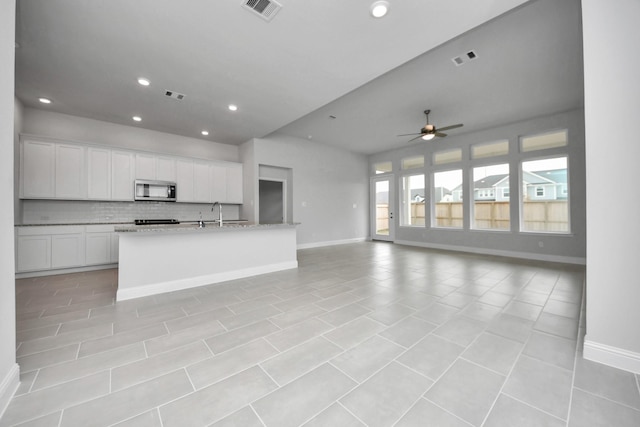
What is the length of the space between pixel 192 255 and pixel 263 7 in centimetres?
312

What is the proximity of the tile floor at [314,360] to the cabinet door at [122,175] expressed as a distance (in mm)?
2292

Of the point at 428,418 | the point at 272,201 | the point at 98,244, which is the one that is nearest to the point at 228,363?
the point at 428,418

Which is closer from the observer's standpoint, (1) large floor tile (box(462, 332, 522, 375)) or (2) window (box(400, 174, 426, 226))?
(1) large floor tile (box(462, 332, 522, 375))

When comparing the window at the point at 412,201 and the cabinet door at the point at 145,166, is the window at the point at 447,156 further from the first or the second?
the cabinet door at the point at 145,166

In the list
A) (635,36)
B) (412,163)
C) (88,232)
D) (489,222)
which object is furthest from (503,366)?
(412,163)

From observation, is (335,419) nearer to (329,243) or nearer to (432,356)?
(432,356)

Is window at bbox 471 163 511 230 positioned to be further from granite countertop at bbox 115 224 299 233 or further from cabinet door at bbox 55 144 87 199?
cabinet door at bbox 55 144 87 199

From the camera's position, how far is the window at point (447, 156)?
22.0ft

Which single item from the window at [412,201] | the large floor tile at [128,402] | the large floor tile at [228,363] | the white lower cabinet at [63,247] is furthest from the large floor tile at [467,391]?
the window at [412,201]

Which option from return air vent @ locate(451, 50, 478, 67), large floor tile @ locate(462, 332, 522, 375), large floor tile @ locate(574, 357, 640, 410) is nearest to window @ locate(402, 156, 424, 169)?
return air vent @ locate(451, 50, 478, 67)

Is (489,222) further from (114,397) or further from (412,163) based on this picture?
(114,397)

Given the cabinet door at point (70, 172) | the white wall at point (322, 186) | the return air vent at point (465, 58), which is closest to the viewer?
the return air vent at point (465, 58)

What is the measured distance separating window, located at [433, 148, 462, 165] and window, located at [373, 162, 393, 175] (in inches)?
61.0

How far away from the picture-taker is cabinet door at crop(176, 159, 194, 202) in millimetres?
5520
